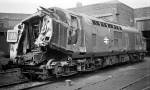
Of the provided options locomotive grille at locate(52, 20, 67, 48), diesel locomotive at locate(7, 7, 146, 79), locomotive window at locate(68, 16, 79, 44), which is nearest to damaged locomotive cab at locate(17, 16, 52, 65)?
diesel locomotive at locate(7, 7, 146, 79)

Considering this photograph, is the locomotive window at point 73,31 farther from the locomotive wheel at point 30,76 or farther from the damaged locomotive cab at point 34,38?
the locomotive wheel at point 30,76

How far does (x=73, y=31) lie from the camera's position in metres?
9.77

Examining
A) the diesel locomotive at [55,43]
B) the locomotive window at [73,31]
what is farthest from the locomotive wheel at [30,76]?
the locomotive window at [73,31]

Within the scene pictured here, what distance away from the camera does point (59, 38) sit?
8812 mm

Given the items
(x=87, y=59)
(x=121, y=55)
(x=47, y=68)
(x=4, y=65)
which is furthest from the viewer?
(x=121, y=55)

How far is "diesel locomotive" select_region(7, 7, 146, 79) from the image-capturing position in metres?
8.66

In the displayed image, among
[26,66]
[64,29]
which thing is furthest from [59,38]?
[26,66]

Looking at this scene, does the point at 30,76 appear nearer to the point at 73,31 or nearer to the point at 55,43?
the point at 55,43

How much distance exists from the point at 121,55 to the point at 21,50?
8.77 meters

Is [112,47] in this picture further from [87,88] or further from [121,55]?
[87,88]

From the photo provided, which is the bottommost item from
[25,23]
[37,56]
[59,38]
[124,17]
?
[37,56]

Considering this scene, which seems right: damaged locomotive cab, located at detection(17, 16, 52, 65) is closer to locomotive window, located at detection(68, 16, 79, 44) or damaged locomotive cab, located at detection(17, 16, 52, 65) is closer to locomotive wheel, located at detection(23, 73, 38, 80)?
locomotive wheel, located at detection(23, 73, 38, 80)

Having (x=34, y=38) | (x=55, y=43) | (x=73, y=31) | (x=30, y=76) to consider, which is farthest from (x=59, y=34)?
(x=30, y=76)

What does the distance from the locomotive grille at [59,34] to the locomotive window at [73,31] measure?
21.0 inches
